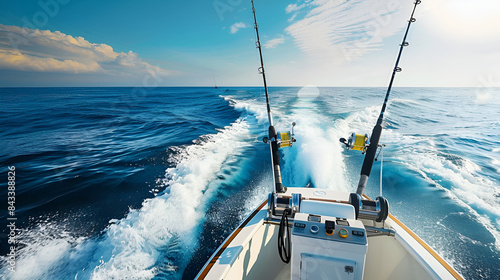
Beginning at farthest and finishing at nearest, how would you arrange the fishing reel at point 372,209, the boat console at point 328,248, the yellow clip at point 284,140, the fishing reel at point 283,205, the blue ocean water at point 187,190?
the yellow clip at point 284,140, the blue ocean water at point 187,190, the fishing reel at point 283,205, the fishing reel at point 372,209, the boat console at point 328,248

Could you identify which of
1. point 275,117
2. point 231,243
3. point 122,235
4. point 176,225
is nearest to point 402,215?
point 231,243

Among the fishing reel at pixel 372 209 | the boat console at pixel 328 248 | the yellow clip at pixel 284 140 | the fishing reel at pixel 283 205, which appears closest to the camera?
the boat console at pixel 328 248

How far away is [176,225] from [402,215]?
3999 mm

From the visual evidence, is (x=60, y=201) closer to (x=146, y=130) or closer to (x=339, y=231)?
(x=339, y=231)

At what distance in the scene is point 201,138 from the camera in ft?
23.5

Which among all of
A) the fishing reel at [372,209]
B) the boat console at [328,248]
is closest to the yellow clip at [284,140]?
the fishing reel at [372,209]

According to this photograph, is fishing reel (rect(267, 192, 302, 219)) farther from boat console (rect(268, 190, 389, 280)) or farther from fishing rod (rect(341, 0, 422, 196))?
fishing rod (rect(341, 0, 422, 196))

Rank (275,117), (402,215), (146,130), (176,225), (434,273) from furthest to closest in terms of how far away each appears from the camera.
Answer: (275,117) < (146,130) < (402,215) < (176,225) < (434,273)

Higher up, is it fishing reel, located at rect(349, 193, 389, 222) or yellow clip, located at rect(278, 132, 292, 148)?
yellow clip, located at rect(278, 132, 292, 148)

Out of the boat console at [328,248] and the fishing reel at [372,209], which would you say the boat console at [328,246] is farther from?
the fishing reel at [372,209]

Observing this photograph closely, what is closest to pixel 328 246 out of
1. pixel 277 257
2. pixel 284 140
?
pixel 277 257

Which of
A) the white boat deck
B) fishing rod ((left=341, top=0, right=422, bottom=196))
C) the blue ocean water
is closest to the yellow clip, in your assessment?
fishing rod ((left=341, top=0, right=422, bottom=196))

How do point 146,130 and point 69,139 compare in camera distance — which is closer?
point 69,139

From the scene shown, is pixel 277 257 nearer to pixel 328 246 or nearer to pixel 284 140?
pixel 328 246
